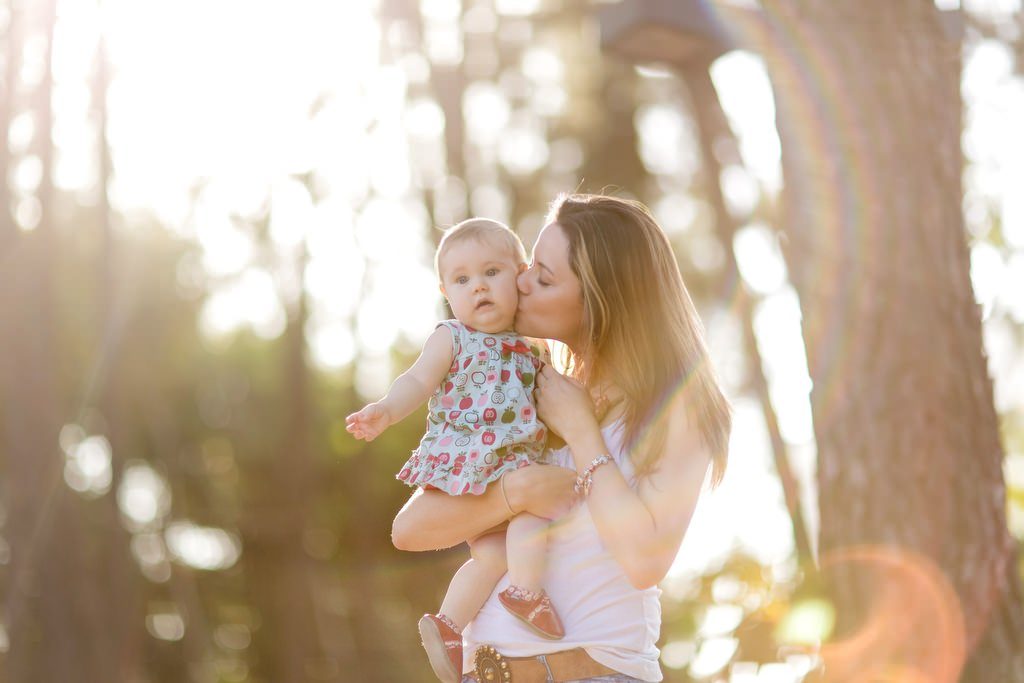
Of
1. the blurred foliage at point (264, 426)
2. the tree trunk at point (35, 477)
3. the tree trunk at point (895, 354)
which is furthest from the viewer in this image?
the blurred foliage at point (264, 426)

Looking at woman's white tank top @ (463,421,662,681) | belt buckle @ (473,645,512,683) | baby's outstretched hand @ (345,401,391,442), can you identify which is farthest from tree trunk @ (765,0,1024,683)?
baby's outstretched hand @ (345,401,391,442)

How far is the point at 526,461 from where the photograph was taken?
10.1ft

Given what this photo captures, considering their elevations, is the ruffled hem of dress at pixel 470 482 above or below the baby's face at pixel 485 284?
below

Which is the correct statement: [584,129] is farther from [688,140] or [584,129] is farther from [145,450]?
[145,450]

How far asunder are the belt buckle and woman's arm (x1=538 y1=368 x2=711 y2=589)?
1.18ft

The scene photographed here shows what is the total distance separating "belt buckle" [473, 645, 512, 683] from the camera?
113 inches

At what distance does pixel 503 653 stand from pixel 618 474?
50 centimetres

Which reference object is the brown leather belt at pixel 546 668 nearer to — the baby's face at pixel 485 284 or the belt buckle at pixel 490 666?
the belt buckle at pixel 490 666

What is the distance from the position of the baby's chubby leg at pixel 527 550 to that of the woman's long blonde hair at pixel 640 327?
28cm

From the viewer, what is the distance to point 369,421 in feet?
9.78

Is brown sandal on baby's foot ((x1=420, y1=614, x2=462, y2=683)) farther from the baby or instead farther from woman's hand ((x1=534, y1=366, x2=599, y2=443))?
woman's hand ((x1=534, y1=366, x2=599, y2=443))

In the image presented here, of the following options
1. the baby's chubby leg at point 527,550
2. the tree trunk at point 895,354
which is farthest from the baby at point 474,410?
the tree trunk at point 895,354

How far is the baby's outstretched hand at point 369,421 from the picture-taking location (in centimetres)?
298

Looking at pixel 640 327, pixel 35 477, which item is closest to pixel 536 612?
pixel 640 327
